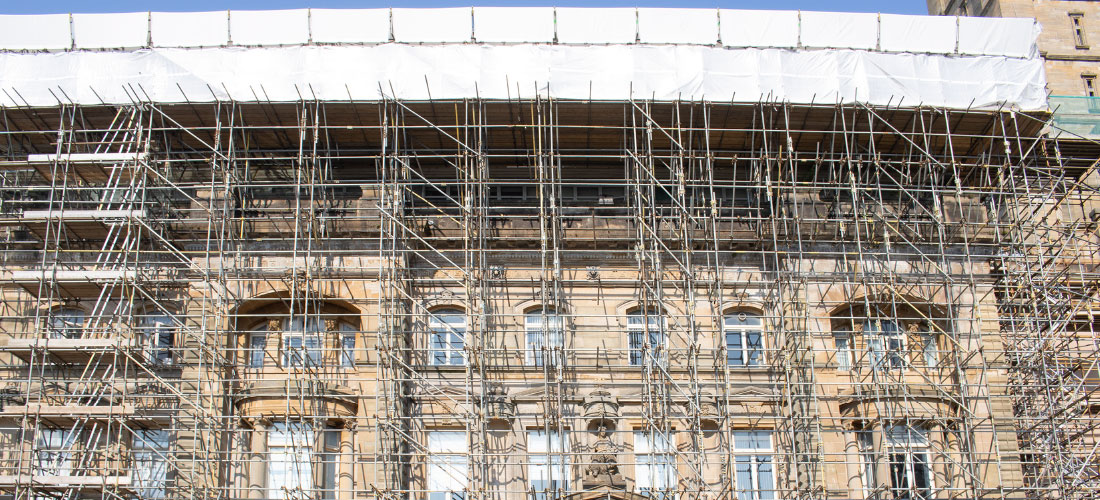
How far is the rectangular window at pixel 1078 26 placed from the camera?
48406 mm

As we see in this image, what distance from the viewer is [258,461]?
2664cm

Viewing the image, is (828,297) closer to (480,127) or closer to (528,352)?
(528,352)

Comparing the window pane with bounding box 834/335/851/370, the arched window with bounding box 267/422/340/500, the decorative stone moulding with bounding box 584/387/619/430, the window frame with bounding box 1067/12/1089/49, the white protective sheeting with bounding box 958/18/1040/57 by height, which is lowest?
the arched window with bounding box 267/422/340/500

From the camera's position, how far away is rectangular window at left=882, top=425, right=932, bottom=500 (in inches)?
1042

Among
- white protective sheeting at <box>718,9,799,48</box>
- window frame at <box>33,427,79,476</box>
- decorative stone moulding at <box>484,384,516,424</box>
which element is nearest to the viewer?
window frame at <box>33,427,79,476</box>

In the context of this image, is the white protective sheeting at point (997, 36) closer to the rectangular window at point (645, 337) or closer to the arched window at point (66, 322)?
the rectangular window at point (645, 337)

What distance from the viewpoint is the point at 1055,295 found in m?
29.5

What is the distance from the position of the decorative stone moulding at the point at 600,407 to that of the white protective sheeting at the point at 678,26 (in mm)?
8581

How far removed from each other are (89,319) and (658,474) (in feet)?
42.8

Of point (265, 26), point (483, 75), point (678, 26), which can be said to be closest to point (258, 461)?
point (483, 75)

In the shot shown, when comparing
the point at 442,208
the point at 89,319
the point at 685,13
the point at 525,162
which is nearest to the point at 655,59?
the point at 685,13

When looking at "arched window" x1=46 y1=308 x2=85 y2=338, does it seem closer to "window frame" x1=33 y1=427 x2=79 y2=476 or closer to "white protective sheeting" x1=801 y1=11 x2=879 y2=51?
"window frame" x1=33 y1=427 x2=79 y2=476

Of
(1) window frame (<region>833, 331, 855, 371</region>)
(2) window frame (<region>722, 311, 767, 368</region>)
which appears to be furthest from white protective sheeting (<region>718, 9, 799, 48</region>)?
(1) window frame (<region>833, 331, 855, 371</region>)

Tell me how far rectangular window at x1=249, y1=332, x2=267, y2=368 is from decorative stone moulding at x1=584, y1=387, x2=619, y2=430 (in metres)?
7.42
